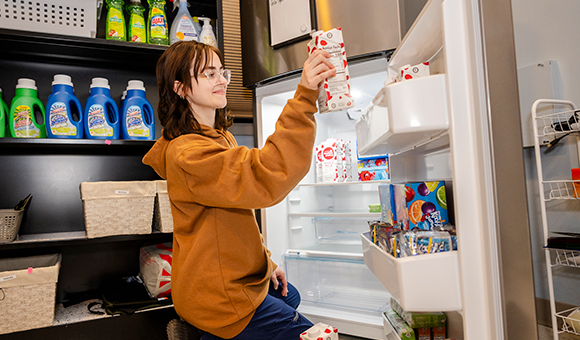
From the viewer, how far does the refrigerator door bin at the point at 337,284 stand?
1929 millimetres

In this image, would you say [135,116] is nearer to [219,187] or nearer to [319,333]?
[219,187]

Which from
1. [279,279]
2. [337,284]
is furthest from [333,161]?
[279,279]

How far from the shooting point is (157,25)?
5.74 feet

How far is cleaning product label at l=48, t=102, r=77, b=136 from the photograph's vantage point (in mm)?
1559

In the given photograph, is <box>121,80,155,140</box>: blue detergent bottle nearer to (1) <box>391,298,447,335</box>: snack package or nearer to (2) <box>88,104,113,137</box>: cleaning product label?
(2) <box>88,104,113,137</box>: cleaning product label

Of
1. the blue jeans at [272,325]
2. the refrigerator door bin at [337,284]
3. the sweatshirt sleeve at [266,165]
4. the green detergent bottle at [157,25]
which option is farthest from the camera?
the refrigerator door bin at [337,284]

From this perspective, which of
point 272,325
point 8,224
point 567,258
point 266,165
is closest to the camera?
point 266,165

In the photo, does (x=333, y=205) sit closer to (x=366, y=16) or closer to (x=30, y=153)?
(x=366, y=16)

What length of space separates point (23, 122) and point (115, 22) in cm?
61

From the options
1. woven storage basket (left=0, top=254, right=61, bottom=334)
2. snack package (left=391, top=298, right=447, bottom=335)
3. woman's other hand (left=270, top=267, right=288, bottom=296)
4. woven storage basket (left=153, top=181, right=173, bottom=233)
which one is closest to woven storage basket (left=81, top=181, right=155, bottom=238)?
woven storage basket (left=153, top=181, right=173, bottom=233)

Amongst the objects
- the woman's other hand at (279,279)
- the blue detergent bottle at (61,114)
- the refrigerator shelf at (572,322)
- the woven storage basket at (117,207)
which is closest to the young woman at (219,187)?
the woman's other hand at (279,279)

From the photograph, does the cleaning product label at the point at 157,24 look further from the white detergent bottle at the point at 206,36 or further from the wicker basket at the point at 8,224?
the wicker basket at the point at 8,224

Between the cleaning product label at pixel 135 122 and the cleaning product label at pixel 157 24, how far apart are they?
376mm

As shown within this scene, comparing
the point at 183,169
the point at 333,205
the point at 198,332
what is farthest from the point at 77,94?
the point at 333,205
